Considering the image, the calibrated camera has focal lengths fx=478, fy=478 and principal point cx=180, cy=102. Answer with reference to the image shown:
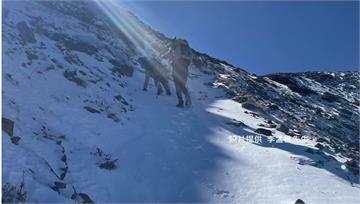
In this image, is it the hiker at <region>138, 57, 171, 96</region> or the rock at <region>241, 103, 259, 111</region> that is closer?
the hiker at <region>138, 57, 171, 96</region>

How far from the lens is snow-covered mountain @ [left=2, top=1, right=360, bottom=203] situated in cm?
892

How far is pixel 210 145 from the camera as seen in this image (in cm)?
1320

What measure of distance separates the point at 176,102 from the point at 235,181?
9305 millimetres

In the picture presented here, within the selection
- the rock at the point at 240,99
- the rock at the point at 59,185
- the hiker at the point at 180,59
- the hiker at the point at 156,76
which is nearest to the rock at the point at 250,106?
the rock at the point at 240,99

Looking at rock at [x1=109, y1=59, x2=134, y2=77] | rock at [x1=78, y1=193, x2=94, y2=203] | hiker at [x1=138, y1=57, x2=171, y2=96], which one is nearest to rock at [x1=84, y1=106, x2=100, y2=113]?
rock at [x1=78, y1=193, x2=94, y2=203]

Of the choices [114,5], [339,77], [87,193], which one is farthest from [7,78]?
[339,77]

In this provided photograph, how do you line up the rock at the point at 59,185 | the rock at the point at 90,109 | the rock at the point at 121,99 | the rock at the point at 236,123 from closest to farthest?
the rock at the point at 59,185 < the rock at the point at 90,109 < the rock at the point at 121,99 < the rock at the point at 236,123

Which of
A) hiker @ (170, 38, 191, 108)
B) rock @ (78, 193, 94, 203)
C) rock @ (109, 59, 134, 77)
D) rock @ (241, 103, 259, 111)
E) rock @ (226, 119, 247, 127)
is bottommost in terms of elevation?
rock @ (78, 193, 94, 203)

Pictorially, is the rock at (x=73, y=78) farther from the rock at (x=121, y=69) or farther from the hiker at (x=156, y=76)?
the rock at (x=121, y=69)

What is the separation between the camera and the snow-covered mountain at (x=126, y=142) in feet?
29.3

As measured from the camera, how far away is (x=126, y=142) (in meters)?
12.0

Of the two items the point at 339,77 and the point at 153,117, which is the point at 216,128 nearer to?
the point at 153,117

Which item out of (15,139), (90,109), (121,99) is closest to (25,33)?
(121,99)

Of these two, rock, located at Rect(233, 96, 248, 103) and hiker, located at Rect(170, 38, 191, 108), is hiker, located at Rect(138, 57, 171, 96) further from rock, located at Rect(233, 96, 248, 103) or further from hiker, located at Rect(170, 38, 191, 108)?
rock, located at Rect(233, 96, 248, 103)
